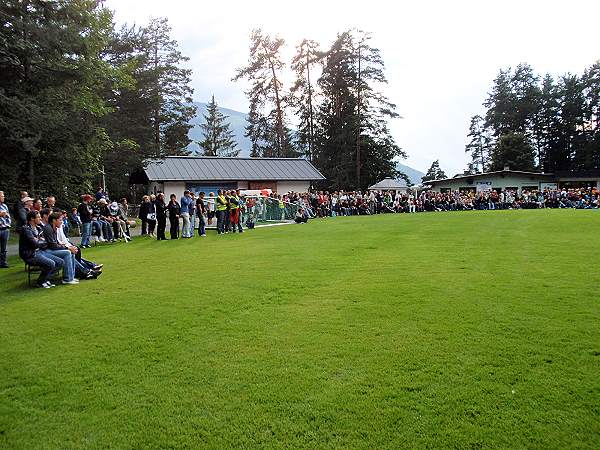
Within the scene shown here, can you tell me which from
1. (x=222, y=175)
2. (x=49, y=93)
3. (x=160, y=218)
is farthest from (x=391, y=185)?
(x=49, y=93)

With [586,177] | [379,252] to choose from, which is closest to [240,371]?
[379,252]

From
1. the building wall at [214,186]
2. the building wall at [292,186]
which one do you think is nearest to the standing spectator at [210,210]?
the building wall at [214,186]

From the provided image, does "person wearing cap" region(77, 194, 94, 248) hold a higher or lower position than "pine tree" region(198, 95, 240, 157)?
lower

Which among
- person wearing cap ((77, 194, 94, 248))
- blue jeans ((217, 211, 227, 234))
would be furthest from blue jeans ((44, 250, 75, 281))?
blue jeans ((217, 211, 227, 234))

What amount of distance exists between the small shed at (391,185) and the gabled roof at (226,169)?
14.9m

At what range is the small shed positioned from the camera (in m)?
54.0

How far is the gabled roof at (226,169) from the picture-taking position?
35750 mm

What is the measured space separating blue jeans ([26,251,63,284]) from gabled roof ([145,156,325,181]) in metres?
25.4

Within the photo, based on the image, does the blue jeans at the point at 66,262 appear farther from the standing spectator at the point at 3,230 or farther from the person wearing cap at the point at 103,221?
the person wearing cap at the point at 103,221

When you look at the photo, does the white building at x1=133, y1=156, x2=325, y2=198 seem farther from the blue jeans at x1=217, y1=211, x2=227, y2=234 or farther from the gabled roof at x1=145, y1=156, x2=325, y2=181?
the blue jeans at x1=217, y1=211, x2=227, y2=234

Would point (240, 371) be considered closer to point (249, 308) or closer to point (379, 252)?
point (249, 308)

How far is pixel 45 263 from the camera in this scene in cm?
860

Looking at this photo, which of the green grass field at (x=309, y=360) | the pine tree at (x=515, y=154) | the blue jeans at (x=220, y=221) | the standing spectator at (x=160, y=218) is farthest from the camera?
the pine tree at (x=515, y=154)

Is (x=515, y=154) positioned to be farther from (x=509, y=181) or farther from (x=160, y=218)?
(x=160, y=218)
